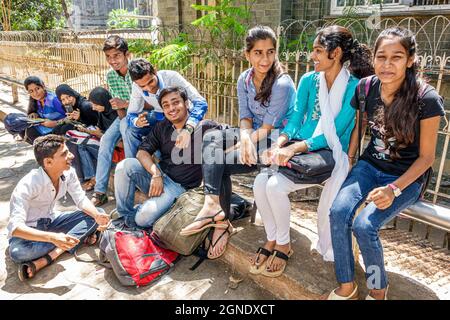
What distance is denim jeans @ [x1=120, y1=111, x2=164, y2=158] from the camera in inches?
138

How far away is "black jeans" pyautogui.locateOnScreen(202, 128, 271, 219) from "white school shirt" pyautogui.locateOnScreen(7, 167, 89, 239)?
1234 mm

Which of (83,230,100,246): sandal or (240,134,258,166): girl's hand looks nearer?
(240,134,258,166): girl's hand

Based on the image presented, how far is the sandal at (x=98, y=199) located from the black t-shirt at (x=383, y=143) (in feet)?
9.28

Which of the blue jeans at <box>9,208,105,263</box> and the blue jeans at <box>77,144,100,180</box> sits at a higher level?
the blue jeans at <box>77,144,100,180</box>

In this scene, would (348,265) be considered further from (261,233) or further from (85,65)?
(85,65)

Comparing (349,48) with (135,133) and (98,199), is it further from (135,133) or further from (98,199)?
(98,199)

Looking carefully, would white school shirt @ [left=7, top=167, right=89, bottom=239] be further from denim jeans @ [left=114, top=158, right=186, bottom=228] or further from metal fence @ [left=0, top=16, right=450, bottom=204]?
metal fence @ [left=0, top=16, right=450, bottom=204]

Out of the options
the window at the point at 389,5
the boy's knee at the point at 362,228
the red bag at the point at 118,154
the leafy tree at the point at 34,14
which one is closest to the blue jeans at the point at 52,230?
the red bag at the point at 118,154

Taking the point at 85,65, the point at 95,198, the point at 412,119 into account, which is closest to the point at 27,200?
the point at 95,198

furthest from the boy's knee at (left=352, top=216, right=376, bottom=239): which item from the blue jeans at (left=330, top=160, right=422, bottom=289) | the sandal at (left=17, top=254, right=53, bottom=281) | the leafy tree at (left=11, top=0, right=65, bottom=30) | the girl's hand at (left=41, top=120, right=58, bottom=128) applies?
the leafy tree at (left=11, top=0, right=65, bottom=30)

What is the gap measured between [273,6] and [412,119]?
6.84 meters

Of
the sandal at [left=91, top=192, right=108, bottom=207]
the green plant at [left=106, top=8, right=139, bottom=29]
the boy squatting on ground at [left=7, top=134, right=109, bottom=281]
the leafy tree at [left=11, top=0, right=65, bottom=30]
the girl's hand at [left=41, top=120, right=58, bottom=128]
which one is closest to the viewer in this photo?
the boy squatting on ground at [left=7, top=134, right=109, bottom=281]

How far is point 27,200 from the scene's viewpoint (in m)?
2.86

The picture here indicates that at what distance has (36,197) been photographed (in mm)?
2959
